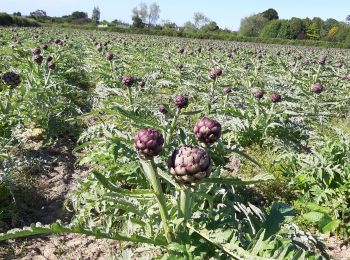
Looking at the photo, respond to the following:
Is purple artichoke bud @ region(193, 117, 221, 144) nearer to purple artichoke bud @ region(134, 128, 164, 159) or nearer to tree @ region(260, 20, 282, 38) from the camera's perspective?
purple artichoke bud @ region(134, 128, 164, 159)

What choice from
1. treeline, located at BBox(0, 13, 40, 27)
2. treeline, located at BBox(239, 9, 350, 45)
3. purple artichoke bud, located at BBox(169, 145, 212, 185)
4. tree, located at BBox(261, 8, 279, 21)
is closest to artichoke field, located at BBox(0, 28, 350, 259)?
purple artichoke bud, located at BBox(169, 145, 212, 185)

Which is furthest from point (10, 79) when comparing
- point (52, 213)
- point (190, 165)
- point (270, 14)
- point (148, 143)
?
point (270, 14)

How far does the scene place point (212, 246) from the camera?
2086mm

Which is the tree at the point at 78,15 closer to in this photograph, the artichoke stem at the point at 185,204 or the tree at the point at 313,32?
the tree at the point at 313,32

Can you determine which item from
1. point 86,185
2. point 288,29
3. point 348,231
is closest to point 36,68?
point 86,185

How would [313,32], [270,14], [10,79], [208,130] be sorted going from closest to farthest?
[208,130], [10,79], [313,32], [270,14]

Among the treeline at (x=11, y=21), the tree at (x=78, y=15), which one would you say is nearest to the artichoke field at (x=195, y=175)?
the treeline at (x=11, y=21)

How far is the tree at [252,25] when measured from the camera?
68875 millimetres

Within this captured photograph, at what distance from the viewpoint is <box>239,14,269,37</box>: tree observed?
6888cm

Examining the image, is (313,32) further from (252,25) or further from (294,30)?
(252,25)

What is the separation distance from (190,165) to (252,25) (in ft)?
241

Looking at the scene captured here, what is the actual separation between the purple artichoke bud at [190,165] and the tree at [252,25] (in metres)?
A: 68.1

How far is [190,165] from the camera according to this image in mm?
1752

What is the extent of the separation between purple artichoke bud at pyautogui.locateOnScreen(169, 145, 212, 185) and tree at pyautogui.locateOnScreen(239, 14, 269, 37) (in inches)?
2682
